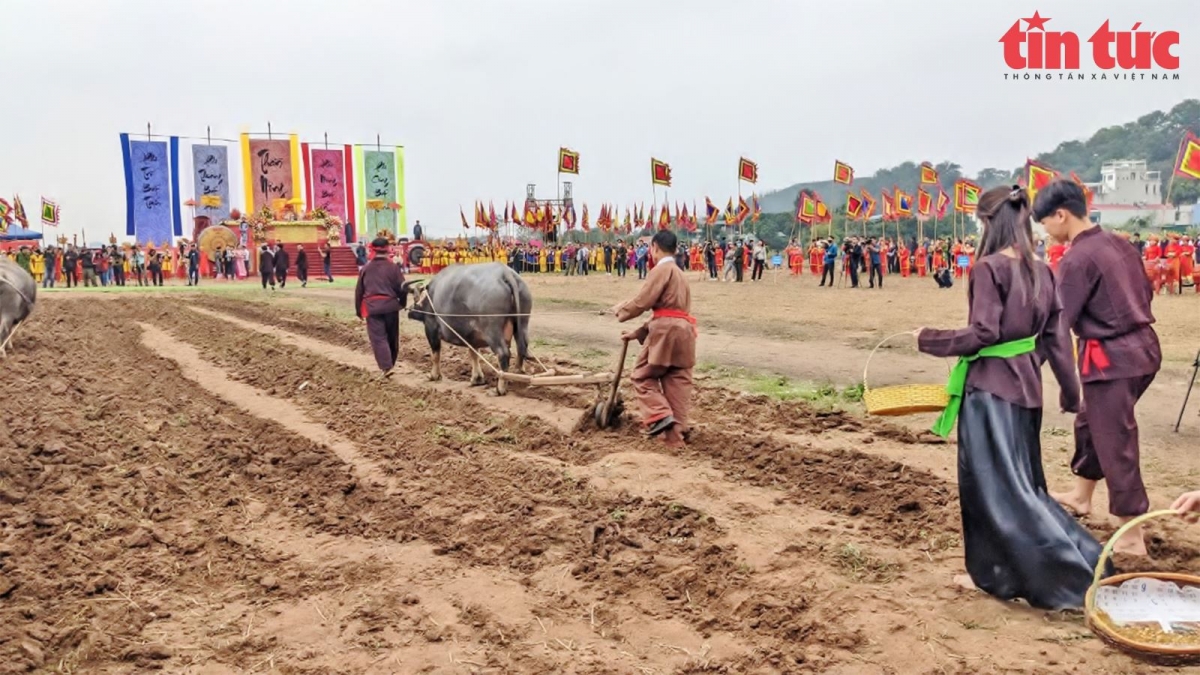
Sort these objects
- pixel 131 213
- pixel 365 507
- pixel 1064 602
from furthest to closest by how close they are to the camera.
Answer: pixel 131 213 < pixel 365 507 < pixel 1064 602

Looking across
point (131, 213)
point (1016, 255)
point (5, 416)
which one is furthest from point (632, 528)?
point (131, 213)

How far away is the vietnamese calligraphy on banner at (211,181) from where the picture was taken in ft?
159

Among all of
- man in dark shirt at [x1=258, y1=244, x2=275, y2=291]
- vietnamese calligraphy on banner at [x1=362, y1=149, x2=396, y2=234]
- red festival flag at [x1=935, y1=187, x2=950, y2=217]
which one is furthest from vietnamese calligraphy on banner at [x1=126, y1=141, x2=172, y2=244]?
red festival flag at [x1=935, y1=187, x2=950, y2=217]

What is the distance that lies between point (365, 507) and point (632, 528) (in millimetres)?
1779

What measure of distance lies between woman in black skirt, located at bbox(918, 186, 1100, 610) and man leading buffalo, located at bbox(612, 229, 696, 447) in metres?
3.07

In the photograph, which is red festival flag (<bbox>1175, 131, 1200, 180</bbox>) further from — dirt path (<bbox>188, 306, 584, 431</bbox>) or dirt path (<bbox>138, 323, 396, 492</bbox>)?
dirt path (<bbox>138, 323, 396, 492</bbox>)

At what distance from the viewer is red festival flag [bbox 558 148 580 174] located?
41406 mm

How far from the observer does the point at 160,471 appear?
6602mm

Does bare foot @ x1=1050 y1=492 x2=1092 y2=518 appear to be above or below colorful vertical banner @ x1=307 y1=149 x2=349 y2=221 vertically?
below

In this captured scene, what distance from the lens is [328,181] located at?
169ft

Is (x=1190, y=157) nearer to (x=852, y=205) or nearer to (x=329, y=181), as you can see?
(x=852, y=205)

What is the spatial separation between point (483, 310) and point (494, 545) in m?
4.97

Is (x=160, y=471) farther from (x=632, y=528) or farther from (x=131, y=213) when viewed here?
(x=131, y=213)

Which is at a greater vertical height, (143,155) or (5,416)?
(143,155)
